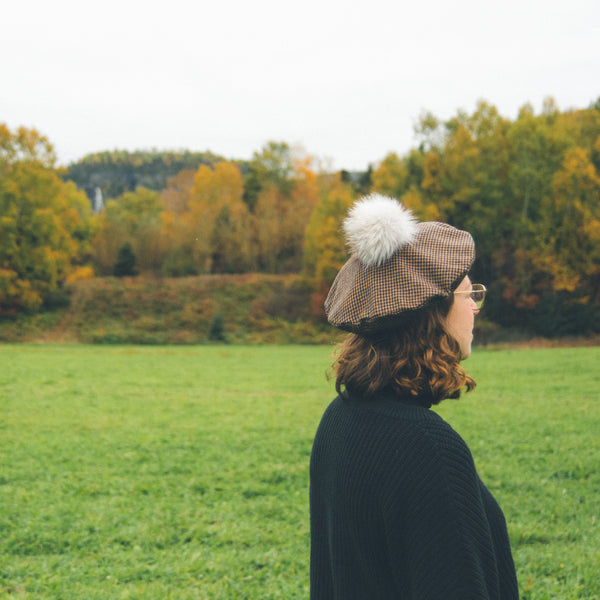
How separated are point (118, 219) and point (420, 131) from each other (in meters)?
35.5

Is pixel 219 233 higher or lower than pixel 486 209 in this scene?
lower

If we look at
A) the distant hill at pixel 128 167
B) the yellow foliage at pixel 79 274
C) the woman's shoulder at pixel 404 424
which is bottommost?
the yellow foliage at pixel 79 274

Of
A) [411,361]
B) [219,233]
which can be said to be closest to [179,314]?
[219,233]

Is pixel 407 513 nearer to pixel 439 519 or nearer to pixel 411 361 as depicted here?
pixel 439 519

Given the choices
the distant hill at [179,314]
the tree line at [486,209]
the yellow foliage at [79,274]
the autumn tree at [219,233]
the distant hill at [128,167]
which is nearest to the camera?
the tree line at [486,209]

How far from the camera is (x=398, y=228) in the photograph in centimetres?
135

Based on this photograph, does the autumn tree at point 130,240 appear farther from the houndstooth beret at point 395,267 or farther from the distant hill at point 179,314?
the houndstooth beret at point 395,267

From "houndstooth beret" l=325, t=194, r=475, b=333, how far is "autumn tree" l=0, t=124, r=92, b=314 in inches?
1710

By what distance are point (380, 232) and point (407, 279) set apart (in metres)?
0.13

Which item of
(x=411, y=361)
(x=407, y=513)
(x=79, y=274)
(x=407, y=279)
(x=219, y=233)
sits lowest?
(x=79, y=274)

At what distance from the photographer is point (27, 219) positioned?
134 feet

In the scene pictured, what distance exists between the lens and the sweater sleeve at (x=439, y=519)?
4.02ft

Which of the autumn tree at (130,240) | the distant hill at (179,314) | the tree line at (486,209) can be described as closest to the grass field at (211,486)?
the tree line at (486,209)

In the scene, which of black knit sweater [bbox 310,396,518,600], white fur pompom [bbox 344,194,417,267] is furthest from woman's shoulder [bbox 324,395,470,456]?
white fur pompom [bbox 344,194,417,267]
